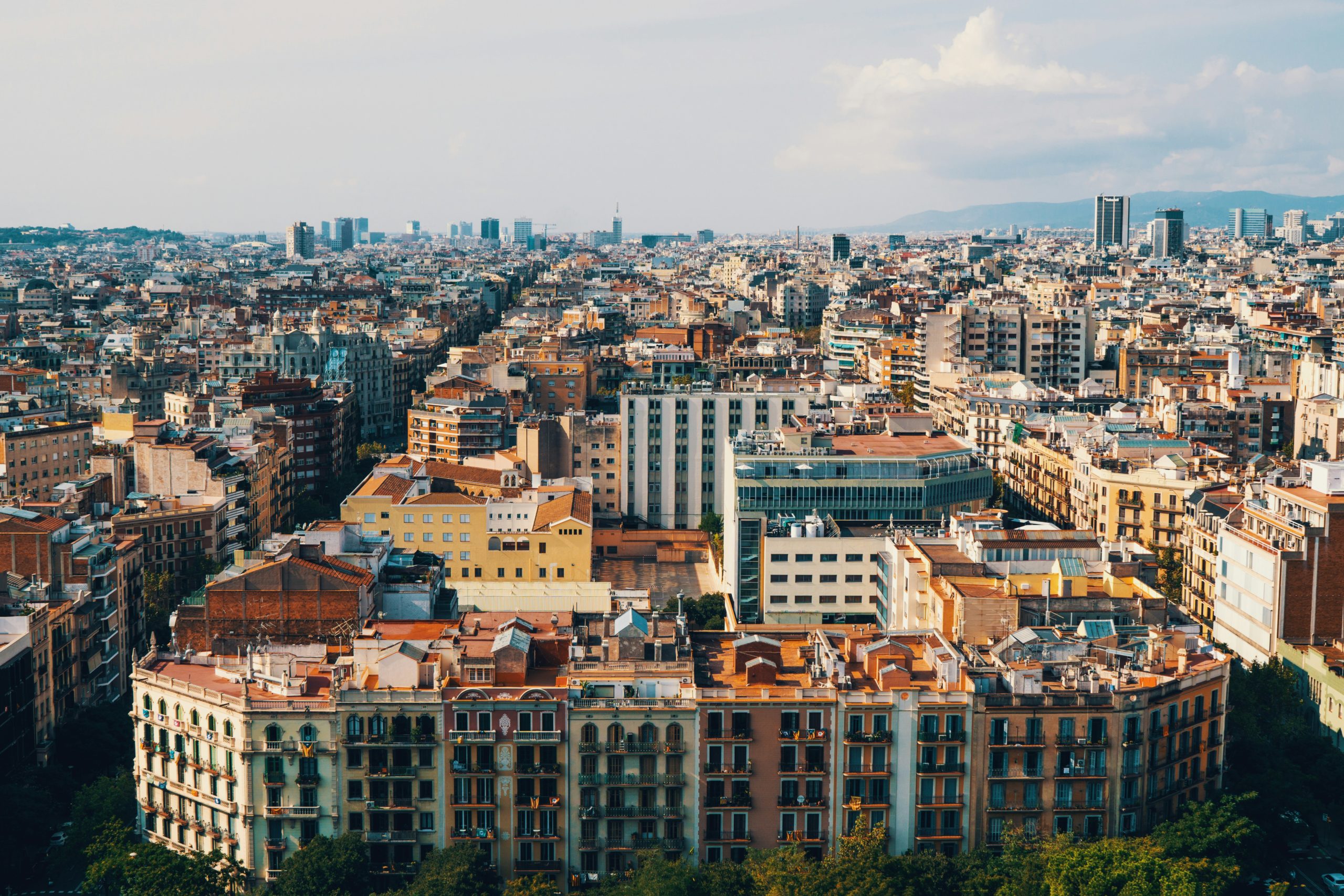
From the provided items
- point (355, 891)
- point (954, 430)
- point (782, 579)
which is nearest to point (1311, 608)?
point (782, 579)

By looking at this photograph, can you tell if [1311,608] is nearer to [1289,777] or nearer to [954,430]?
[1289,777]

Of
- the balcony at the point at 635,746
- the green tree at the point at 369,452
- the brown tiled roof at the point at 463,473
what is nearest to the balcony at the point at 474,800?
the balcony at the point at 635,746

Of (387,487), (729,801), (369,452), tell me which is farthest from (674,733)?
(369,452)

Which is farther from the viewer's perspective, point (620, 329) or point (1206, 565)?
point (620, 329)

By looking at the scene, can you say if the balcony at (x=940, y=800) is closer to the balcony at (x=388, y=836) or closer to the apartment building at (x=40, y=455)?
the balcony at (x=388, y=836)

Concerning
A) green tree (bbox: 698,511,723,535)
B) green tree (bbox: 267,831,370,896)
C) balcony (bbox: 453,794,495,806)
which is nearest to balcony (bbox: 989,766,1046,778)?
balcony (bbox: 453,794,495,806)

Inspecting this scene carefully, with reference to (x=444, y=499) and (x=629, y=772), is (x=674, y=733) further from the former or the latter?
(x=444, y=499)
